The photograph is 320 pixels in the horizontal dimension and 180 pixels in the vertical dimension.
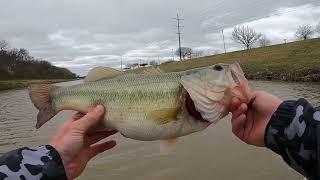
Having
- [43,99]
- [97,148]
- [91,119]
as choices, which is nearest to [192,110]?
[91,119]

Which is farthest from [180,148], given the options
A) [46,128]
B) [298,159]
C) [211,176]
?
[298,159]

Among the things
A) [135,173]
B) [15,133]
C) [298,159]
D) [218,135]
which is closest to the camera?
[298,159]

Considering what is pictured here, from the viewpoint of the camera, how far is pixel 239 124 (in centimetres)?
284

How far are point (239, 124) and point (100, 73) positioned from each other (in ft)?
3.27

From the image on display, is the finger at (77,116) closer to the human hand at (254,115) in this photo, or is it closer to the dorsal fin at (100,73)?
the dorsal fin at (100,73)

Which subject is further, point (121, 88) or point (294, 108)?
point (121, 88)

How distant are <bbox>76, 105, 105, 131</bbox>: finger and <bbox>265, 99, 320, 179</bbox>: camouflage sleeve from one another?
1.01 m

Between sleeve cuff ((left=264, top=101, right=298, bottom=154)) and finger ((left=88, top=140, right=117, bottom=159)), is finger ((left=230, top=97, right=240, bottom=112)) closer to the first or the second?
sleeve cuff ((left=264, top=101, right=298, bottom=154))

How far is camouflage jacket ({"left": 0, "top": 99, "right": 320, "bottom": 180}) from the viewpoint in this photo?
2260 mm

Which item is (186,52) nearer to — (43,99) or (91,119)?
(43,99)

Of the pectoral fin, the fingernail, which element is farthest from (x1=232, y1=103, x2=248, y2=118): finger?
the fingernail

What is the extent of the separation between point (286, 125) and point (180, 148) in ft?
27.3

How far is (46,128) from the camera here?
53.7 feet

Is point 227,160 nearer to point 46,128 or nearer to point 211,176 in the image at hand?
point 211,176
